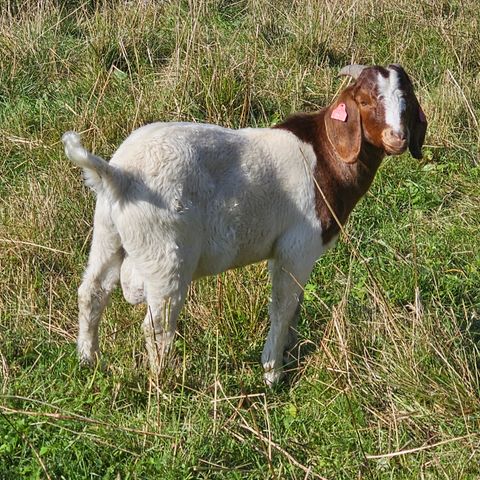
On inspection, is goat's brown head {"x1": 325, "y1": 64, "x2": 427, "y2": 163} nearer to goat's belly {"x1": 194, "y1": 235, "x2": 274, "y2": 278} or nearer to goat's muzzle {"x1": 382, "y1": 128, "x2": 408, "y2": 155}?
goat's muzzle {"x1": 382, "y1": 128, "x2": 408, "y2": 155}

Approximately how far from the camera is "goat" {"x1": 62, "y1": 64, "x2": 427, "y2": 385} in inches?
150

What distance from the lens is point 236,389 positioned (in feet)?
14.3

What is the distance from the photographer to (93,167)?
368 cm

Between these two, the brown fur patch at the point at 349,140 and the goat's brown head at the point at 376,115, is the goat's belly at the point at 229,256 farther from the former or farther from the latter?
the goat's brown head at the point at 376,115

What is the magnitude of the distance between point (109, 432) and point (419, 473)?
3.99 ft

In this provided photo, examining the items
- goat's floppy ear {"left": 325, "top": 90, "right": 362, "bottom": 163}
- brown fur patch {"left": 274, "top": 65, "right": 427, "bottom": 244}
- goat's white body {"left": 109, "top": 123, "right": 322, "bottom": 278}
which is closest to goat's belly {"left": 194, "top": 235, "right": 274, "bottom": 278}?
goat's white body {"left": 109, "top": 123, "right": 322, "bottom": 278}

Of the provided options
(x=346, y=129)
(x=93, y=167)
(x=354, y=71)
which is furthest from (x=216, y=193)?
(x=354, y=71)

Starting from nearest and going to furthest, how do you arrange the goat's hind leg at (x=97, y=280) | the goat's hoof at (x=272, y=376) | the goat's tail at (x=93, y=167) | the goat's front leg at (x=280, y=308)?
the goat's tail at (x=93, y=167) → the goat's hind leg at (x=97, y=280) → the goat's front leg at (x=280, y=308) → the goat's hoof at (x=272, y=376)

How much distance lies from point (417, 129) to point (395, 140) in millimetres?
374

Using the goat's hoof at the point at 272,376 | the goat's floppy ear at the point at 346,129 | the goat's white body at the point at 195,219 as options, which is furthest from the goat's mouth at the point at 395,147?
the goat's hoof at the point at 272,376

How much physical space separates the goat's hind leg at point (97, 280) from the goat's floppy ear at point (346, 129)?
1.13 meters

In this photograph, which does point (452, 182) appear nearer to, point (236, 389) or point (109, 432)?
point (236, 389)

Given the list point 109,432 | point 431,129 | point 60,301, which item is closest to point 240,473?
point 109,432

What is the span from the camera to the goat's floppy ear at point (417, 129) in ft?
14.2
